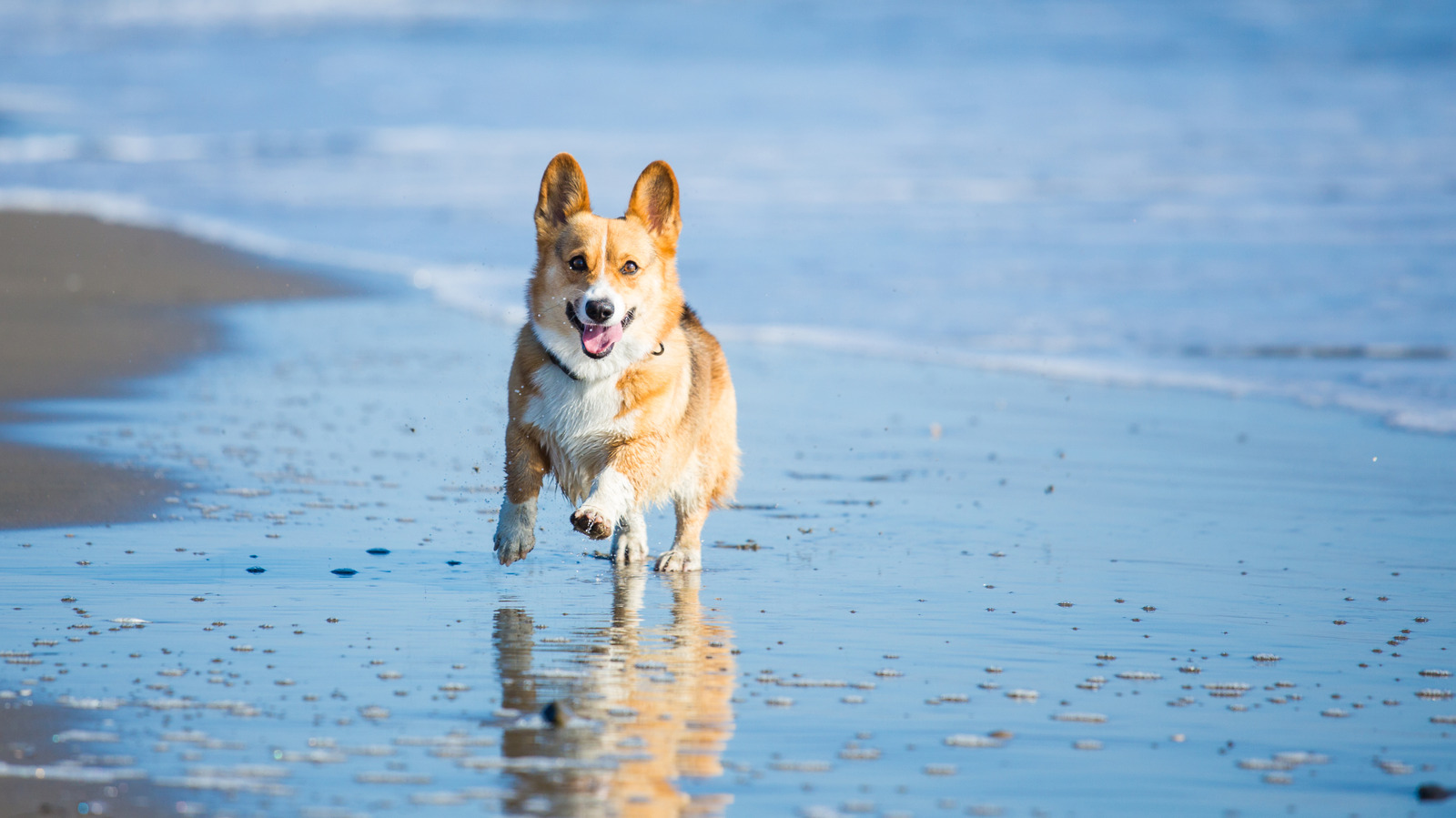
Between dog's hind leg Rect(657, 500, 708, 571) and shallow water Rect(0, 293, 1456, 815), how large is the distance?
121 mm

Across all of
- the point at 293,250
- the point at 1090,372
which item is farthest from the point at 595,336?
the point at 293,250

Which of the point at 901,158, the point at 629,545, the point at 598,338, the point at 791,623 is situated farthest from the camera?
the point at 901,158

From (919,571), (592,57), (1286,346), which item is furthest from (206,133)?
(919,571)

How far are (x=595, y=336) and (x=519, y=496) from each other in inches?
22.4

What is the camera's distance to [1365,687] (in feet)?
12.8

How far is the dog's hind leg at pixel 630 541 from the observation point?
5395 mm

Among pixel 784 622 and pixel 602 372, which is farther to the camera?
pixel 602 372

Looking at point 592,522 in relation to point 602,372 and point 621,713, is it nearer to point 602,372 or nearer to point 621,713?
point 602,372

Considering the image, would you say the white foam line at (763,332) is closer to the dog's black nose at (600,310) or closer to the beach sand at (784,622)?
the beach sand at (784,622)

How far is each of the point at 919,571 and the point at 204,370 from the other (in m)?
5.03

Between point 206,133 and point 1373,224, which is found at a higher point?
point 206,133

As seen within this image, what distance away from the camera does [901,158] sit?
22438 mm

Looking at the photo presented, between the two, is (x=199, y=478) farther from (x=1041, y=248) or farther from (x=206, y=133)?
(x=206, y=133)

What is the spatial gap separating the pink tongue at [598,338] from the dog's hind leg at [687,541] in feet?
2.27
